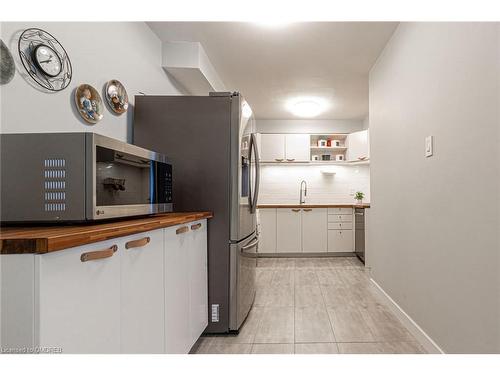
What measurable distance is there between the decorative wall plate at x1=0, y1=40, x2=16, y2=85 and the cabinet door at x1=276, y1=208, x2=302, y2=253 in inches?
165

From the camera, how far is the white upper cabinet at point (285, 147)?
560 centimetres

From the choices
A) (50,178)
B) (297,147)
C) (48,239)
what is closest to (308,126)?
(297,147)

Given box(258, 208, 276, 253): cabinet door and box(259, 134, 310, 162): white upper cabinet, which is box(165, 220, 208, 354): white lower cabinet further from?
box(259, 134, 310, 162): white upper cabinet

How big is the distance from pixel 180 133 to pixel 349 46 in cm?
193

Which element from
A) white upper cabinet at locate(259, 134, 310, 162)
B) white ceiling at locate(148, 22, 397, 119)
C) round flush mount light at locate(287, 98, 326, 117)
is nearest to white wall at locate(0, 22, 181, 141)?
white ceiling at locate(148, 22, 397, 119)

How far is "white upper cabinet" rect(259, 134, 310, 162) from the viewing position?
5598mm

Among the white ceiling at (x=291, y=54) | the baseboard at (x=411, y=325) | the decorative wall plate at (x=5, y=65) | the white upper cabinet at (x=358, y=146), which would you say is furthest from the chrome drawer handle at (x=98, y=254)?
the white upper cabinet at (x=358, y=146)

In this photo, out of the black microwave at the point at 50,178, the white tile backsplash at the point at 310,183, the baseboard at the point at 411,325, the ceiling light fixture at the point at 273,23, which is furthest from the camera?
the white tile backsplash at the point at 310,183

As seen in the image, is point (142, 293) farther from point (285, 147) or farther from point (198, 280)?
point (285, 147)

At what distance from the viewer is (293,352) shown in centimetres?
188

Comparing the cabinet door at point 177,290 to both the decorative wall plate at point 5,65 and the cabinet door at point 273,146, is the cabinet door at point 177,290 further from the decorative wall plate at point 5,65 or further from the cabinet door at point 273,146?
the cabinet door at point 273,146

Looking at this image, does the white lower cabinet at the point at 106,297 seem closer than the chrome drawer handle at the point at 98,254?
Yes

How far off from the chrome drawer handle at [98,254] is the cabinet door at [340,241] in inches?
178

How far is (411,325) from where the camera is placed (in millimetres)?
2143
